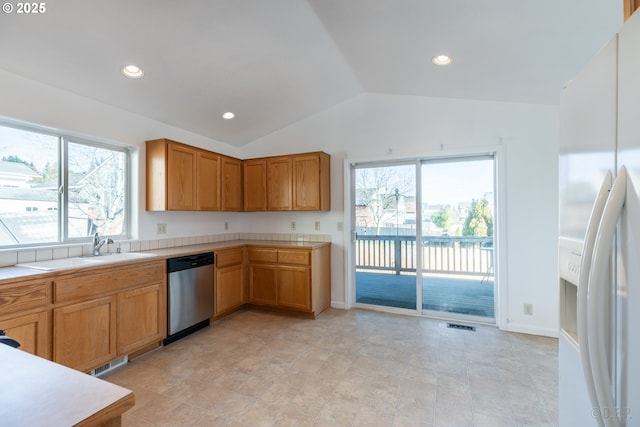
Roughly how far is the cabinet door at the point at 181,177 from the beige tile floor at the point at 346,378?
1502 millimetres

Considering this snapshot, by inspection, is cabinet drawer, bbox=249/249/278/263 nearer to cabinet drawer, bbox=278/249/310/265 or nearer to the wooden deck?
cabinet drawer, bbox=278/249/310/265

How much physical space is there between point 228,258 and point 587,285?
3476 millimetres

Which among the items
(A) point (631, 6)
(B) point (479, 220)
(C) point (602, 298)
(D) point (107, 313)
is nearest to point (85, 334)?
(D) point (107, 313)

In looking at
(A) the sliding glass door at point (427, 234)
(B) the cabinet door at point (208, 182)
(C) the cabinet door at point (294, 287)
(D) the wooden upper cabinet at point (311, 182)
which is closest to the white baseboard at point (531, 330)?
(A) the sliding glass door at point (427, 234)

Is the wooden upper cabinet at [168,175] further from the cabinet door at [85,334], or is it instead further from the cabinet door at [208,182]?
the cabinet door at [85,334]

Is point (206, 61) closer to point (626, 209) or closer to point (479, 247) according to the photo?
point (626, 209)

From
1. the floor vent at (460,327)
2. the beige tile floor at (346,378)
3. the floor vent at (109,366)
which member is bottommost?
the beige tile floor at (346,378)

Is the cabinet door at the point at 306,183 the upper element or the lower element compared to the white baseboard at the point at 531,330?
upper

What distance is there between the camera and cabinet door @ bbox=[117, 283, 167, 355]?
8.17 ft

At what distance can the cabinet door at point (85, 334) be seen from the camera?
2.09m

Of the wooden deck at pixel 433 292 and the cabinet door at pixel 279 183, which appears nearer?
the wooden deck at pixel 433 292

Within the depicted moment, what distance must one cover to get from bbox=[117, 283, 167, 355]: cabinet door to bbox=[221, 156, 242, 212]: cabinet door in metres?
1.53

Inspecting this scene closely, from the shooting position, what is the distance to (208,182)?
12.2ft

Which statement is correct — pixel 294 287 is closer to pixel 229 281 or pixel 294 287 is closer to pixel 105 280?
pixel 229 281
